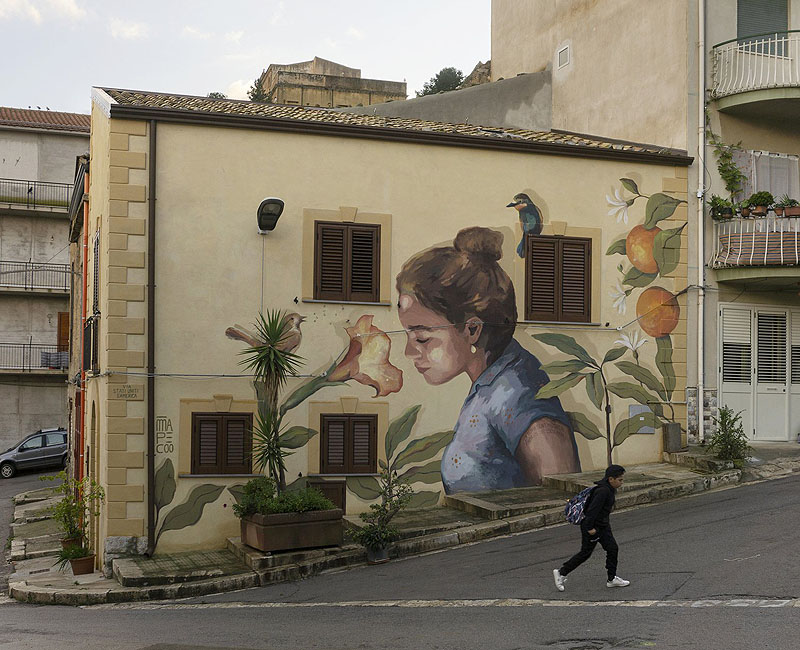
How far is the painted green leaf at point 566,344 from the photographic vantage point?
15.9 metres

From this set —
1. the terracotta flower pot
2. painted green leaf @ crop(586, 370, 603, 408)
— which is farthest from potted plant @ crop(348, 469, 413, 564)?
the terracotta flower pot

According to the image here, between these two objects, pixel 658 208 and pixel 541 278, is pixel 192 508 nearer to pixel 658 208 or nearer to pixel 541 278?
pixel 541 278

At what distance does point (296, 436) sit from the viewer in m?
14.8

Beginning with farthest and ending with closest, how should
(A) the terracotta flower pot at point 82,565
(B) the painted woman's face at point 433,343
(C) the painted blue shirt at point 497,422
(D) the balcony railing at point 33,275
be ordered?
(D) the balcony railing at point 33,275, (C) the painted blue shirt at point 497,422, (B) the painted woman's face at point 433,343, (A) the terracotta flower pot at point 82,565

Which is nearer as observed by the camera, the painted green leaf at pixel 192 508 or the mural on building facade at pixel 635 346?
the painted green leaf at pixel 192 508

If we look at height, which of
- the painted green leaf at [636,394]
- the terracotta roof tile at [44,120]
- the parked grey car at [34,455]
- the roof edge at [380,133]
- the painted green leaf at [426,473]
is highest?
the terracotta roof tile at [44,120]

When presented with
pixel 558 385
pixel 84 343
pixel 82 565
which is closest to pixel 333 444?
pixel 558 385

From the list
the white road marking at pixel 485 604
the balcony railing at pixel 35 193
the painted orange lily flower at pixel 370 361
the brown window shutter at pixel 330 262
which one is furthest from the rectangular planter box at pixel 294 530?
the balcony railing at pixel 35 193

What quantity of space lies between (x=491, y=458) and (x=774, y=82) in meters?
8.29

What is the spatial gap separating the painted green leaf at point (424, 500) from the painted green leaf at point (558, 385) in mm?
2326

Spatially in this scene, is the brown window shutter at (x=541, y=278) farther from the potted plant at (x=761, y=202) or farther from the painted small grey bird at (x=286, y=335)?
the painted small grey bird at (x=286, y=335)

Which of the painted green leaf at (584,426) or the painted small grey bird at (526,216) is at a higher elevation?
the painted small grey bird at (526,216)

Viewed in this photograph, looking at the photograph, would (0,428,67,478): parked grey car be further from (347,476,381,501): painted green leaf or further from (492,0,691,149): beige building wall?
(347,476,381,501): painted green leaf

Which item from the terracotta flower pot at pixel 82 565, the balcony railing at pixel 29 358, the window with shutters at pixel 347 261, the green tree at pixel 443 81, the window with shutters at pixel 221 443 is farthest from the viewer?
the green tree at pixel 443 81
